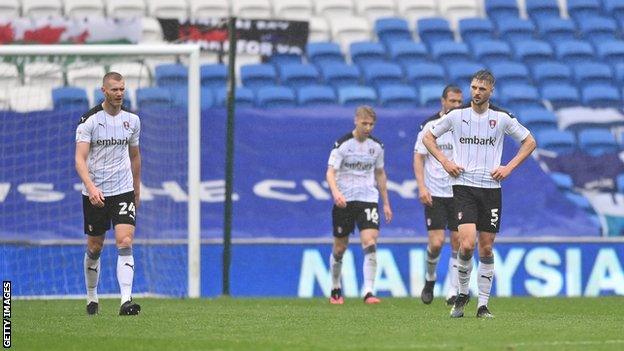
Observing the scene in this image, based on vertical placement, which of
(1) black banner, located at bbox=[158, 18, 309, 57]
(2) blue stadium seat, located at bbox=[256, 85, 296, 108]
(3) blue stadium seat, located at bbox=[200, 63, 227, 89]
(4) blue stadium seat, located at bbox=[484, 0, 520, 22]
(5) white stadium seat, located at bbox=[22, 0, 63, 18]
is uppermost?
(4) blue stadium seat, located at bbox=[484, 0, 520, 22]

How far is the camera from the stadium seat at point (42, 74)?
19688 mm

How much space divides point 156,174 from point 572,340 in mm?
9691

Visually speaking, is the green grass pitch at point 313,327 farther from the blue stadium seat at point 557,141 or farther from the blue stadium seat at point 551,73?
the blue stadium seat at point 551,73

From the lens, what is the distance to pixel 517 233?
69.6ft

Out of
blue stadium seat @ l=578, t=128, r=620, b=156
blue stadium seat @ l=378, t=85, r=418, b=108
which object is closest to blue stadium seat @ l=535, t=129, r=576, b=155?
blue stadium seat @ l=578, t=128, r=620, b=156

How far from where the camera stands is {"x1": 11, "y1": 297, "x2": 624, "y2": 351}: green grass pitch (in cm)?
1075

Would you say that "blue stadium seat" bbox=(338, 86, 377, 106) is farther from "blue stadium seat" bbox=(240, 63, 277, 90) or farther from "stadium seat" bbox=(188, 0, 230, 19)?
"stadium seat" bbox=(188, 0, 230, 19)

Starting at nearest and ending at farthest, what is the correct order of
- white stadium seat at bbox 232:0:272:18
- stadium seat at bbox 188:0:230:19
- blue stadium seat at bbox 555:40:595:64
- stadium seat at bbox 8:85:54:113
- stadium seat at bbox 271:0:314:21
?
1. stadium seat at bbox 8:85:54:113
2. stadium seat at bbox 188:0:230:19
3. white stadium seat at bbox 232:0:272:18
4. stadium seat at bbox 271:0:314:21
5. blue stadium seat at bbox 555:40:595:64

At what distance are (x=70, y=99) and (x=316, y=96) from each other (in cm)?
498

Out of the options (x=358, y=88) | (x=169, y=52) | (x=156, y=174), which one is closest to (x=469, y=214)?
(x=169, y=52)

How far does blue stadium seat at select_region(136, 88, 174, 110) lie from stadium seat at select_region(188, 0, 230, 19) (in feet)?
19.2

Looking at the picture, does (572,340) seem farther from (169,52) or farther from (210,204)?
(210,204)

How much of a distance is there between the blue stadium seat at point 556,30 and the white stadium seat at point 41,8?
8772mm

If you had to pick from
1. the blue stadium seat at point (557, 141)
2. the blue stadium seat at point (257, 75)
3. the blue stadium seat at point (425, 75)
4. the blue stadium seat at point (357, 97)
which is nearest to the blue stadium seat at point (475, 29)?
the blue stadium seat at point (425, 75)
